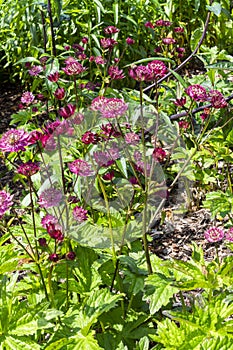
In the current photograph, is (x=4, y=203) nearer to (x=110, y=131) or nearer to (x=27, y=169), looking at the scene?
(x=27, y=169)

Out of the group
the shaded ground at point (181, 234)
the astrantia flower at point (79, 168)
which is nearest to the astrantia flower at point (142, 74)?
the astrantia flower at point (79, 168)

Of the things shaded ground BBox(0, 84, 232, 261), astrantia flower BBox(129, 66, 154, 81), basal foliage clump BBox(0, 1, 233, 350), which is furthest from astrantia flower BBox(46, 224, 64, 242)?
shaded ground BBox(0, 84, 232, 261)

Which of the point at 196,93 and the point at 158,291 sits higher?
the point at 196,93

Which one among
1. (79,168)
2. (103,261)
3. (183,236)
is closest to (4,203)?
(79,168)

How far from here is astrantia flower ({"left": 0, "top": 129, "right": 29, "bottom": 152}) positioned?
1.46 meters

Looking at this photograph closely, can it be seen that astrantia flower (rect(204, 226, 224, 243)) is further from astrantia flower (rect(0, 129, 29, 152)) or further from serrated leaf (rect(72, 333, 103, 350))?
astrantia flower (rect(0, 129, 29, 152))

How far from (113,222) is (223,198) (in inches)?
19.1

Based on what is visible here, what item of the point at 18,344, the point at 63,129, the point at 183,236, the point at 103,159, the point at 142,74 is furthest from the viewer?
the point at 183,236

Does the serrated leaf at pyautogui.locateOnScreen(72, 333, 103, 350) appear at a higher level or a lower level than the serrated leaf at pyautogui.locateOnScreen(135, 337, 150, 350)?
higher

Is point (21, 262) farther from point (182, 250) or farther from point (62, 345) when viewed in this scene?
point (182, 250)

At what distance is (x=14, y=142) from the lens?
1.47 metres

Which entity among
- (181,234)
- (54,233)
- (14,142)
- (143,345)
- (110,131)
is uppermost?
(14,142)

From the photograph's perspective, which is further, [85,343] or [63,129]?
[63,129]

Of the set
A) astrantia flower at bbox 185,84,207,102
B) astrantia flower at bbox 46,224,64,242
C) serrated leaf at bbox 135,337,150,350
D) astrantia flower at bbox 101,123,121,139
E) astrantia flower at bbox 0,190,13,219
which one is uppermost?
astrantia flower at bbox 185,84,207,102
